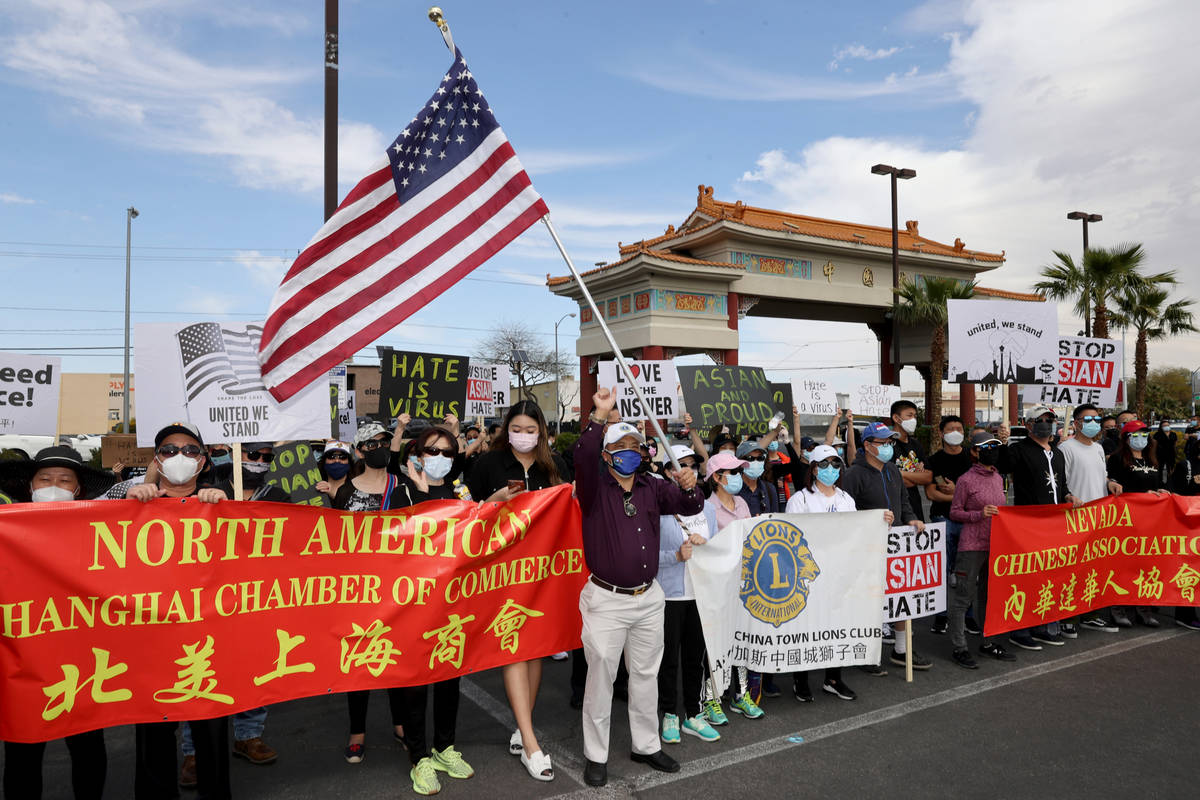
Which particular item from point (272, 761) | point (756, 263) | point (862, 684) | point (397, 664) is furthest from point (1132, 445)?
point (756, 263)

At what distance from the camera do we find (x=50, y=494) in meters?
3.97

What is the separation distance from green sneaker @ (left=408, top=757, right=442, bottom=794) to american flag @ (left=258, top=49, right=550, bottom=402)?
2174 mm

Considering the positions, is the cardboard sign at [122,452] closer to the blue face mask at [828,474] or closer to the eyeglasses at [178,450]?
the eyeglasses at [178,450]

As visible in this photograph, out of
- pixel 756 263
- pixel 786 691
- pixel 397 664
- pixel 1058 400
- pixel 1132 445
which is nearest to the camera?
pixel 397 664

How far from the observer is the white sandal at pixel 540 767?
418cm

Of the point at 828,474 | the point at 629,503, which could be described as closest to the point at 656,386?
the point at 828,474

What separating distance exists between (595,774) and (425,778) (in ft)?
3.02

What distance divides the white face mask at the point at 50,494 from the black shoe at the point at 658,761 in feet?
11.4

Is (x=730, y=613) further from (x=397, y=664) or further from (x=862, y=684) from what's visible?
(x=397, y=664)

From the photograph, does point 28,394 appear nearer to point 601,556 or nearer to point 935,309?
point 601,556

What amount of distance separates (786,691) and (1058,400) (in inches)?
213

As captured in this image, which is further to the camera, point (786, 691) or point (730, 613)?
point (786, 691)

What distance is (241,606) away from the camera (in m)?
3.86

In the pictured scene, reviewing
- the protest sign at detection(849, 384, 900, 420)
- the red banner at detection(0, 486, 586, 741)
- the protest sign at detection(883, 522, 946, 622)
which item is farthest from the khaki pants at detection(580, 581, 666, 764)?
the protest sign at detection(849, 384, 900, 420)
